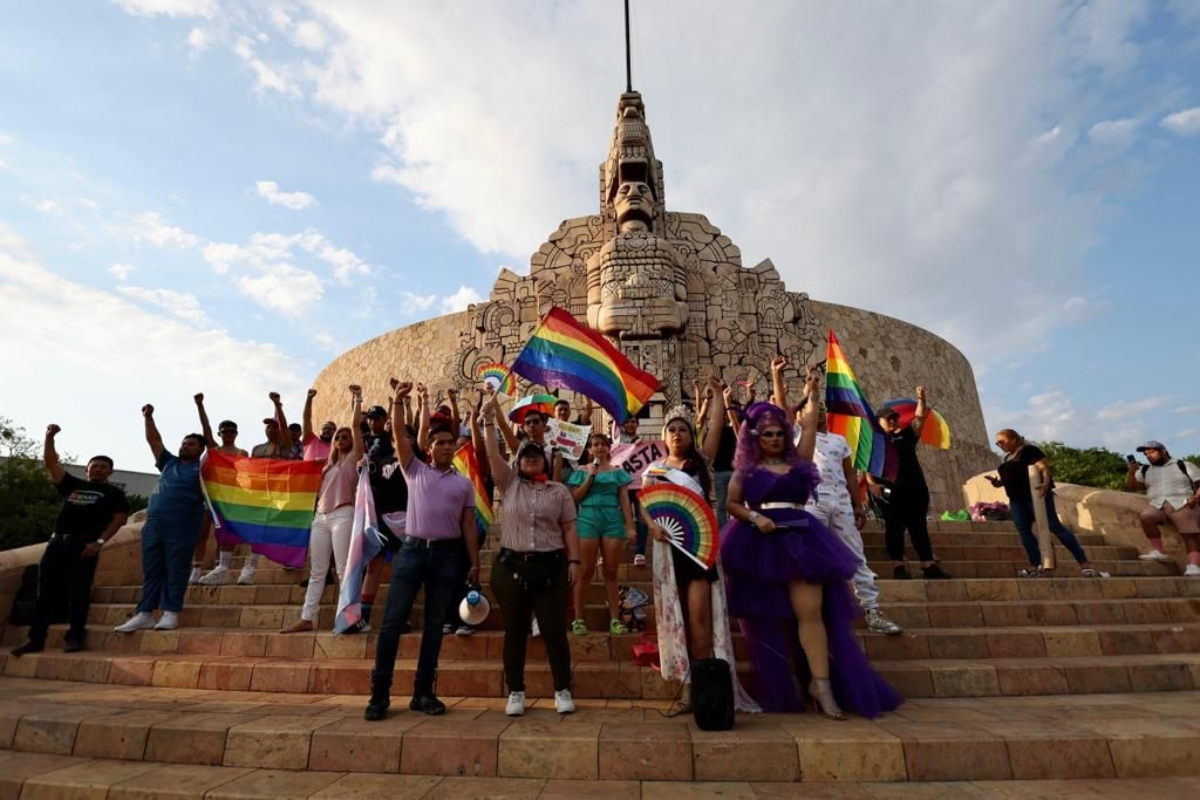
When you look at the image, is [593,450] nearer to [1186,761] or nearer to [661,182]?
[1186,761]

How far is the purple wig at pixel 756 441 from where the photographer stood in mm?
3766

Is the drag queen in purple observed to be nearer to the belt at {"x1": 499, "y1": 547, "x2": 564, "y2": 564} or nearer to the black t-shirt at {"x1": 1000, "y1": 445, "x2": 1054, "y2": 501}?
the belt at {"x1": 499, "y1": 547, "x2": 564, "y2": 564}

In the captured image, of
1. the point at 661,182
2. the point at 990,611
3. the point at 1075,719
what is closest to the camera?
the point at 1075,719

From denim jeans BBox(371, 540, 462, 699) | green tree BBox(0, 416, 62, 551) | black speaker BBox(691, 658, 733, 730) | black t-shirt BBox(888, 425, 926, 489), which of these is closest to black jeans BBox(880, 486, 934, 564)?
black t-shirt BBox(888, 425, 926, 489)

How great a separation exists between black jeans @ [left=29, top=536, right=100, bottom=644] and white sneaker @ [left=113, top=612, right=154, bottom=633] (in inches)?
12.1

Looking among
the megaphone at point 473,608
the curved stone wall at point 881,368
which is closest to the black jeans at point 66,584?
the megaphone at point 473,608

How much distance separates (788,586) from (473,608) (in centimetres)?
214

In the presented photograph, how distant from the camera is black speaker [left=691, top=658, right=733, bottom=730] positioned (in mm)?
3137

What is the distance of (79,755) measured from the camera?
3393 millimetres

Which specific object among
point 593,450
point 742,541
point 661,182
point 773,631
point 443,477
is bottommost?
point 773,631

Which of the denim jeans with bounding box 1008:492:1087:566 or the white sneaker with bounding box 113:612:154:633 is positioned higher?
the denim jeans with bounding box 1008:492:1087:566

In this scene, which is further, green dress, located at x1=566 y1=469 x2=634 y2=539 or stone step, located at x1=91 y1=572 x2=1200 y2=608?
stone step, located at x1=91 y1=572 x2=1200 y2=608

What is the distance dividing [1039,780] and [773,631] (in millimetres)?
1348

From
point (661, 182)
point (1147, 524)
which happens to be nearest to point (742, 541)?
point (1147, 524)
